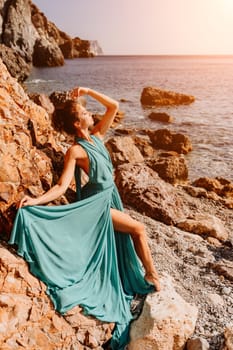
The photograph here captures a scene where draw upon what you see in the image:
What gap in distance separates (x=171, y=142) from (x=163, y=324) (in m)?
15.9

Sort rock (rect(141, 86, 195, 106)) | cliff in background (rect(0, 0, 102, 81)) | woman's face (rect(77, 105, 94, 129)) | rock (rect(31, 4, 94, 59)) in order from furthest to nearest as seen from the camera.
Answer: rock (rect(31, 4, 94, 59)) → cliff in background (rect(0, 0, 102, 81)) → rock (rect(141, 86, 195, 106)) → woman's face (rect(77, 105, 94, 129))

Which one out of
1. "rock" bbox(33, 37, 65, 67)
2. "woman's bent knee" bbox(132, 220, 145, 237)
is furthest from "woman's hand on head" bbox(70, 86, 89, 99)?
"rock" bbox(33, 37, 65, 67)

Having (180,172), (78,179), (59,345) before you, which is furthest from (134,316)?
(180,172)

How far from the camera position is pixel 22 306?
3871mm

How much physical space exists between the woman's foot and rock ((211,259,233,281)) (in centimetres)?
169

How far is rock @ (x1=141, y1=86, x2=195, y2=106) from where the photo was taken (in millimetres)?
39625

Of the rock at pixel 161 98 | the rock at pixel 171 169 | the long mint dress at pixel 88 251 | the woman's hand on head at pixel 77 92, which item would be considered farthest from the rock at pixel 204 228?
the rock at pixel 161 98

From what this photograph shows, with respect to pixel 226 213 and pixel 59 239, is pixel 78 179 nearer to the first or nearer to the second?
pixel 59 239

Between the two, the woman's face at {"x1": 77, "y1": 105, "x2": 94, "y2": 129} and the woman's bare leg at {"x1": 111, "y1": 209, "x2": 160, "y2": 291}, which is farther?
the woman's bare leg at {"x1": 111, "y1": 209, "x2": 160, "y2": 291}

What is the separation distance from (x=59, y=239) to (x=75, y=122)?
1427mm

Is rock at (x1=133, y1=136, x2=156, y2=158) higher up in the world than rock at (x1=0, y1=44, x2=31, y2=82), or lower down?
lower down

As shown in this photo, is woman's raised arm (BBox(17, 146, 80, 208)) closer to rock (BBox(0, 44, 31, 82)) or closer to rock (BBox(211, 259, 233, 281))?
rock (BBox(211, 259, 233, 281))

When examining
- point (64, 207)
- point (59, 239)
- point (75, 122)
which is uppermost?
point (75, 122)

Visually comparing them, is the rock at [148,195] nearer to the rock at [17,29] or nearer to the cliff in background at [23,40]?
the cliff in background at [23,40]
